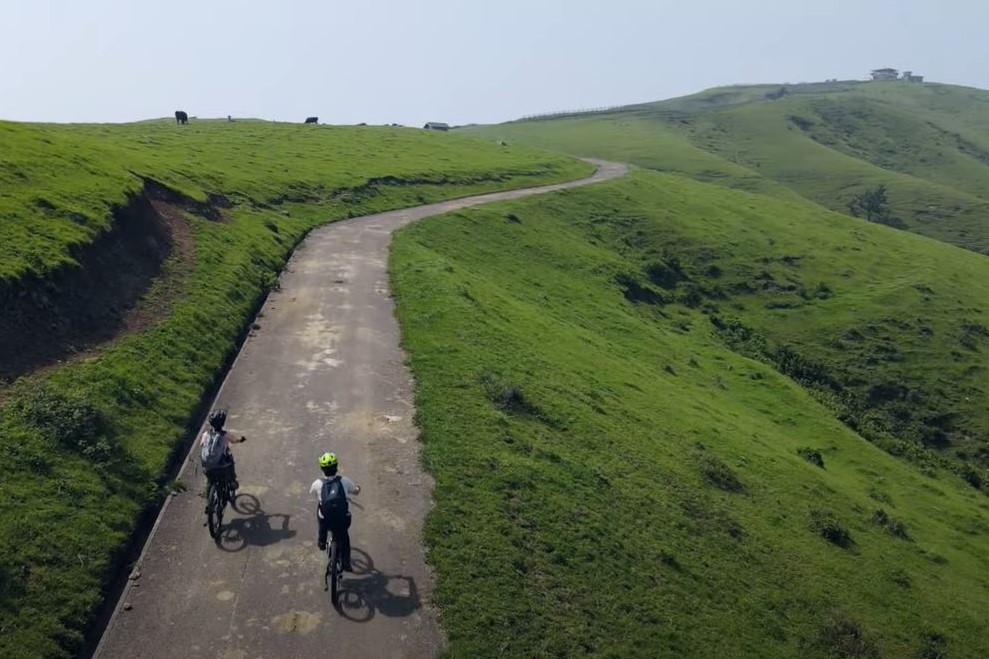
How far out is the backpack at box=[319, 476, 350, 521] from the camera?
15836 mm

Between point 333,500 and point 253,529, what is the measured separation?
3.89 m

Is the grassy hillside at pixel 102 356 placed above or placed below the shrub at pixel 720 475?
above

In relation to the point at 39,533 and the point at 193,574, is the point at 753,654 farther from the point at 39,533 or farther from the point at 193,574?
the point at 39,533

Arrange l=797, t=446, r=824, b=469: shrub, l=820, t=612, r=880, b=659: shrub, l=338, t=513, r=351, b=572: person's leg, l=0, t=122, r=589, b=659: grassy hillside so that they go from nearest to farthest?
l=0, t=122, r=589, b=659: grassy hillside < l=338, t=513, r=351, b=572: person's leg < l=820, t=612, r=880, b=659: shrub < l=797, t=446, r=824, b=469: shrub

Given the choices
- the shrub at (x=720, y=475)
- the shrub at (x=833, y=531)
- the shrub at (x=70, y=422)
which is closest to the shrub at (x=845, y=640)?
the shrub at (x=833, y=531)

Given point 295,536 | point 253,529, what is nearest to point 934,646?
point 295,536

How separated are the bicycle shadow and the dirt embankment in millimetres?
13405

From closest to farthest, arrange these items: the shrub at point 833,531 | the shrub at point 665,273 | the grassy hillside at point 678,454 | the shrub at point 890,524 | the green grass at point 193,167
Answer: the grassy hillside at point 678,454, the shrub at point 833,531, the shrub at point 890,524, the green grass at point 193,167, the shrub at point 665,273

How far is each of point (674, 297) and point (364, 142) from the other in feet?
203

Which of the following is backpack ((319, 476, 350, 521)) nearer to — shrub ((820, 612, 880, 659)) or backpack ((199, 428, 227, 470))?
backpack ((199, 428, 227, 470))

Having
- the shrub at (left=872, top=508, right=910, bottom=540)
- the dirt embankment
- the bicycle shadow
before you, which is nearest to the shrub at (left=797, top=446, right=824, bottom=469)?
the shrub at (left=872, top=508, right=910, bottom=540)

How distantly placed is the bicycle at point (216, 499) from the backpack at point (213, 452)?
278 millimetres

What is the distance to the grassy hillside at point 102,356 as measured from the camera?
51.8 feet

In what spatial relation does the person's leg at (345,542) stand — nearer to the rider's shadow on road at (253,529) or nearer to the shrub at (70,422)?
the rider's shadow on road at (253,529)
